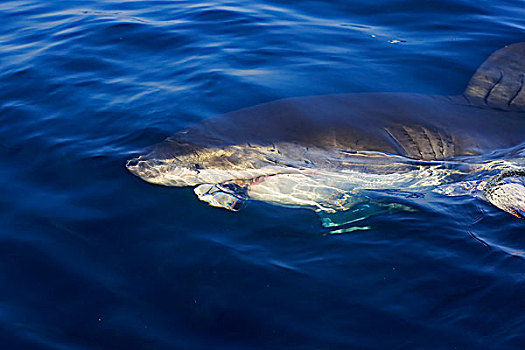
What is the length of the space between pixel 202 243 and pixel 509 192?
2.22 metres

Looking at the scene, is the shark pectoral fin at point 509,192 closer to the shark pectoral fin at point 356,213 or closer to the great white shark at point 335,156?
the great white shark at point 335,156

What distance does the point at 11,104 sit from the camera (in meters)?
6.04

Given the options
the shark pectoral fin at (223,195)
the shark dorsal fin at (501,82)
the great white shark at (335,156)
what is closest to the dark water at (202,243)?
the shark pectoral fin at (223,195)

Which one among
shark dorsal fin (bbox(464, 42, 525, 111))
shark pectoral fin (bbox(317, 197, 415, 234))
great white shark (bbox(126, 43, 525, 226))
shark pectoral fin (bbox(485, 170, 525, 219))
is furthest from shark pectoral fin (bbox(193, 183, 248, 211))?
shark dorsal fin (bbox(464, 42, 525, 111))

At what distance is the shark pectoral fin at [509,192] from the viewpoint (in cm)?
404

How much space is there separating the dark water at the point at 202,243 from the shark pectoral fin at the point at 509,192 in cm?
11

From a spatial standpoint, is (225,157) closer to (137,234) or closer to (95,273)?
(137,234)

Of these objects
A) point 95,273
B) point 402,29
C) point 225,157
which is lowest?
point 95,273

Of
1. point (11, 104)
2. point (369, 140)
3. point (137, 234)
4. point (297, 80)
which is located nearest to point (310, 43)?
point (297, 80)

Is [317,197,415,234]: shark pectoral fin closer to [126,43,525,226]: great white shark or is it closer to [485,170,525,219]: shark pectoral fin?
[126,43,525,226]: great white shark

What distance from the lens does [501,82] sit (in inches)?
233

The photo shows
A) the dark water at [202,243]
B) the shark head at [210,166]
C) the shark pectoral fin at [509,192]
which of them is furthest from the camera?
the shark head at [210,166]

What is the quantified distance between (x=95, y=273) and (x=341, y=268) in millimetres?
1524

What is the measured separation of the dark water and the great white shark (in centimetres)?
21
